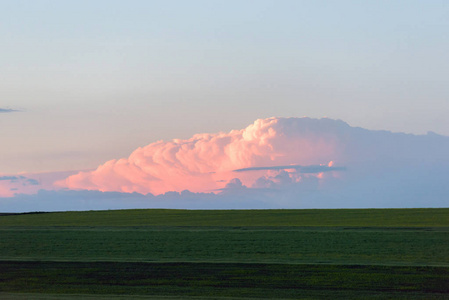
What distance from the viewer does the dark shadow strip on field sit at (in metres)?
23.7

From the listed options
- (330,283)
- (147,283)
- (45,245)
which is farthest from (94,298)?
(45,245)

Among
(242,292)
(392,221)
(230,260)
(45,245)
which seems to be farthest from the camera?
(392,221)

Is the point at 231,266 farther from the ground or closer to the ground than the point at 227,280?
farther from the ground

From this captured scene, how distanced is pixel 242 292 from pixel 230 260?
33.3 ft

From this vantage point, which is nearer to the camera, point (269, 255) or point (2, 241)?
point (269, 255)

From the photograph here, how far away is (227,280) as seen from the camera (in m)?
26.5

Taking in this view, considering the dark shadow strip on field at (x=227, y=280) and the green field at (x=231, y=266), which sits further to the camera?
the green field at (x=231, y=266)

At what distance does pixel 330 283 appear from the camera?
2572 centimetres

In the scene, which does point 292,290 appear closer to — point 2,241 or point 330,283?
point 330,283

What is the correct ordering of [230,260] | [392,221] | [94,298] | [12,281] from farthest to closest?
[392,221]
[230,260]
[12,281]
[94,298]

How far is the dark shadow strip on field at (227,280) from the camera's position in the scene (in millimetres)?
23734

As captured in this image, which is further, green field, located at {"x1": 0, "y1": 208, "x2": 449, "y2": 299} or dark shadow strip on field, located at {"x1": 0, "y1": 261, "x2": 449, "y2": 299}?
green field, located at {"x1": 0, "y1": 208, "x2": 449, "y2": 299}

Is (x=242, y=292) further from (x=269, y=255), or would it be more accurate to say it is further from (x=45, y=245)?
(x=45, y=245)

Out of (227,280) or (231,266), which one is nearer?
(227,280)
